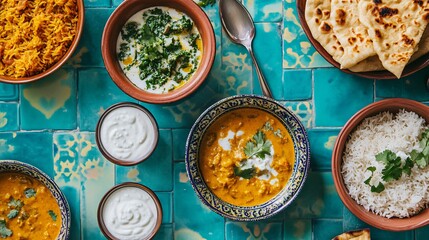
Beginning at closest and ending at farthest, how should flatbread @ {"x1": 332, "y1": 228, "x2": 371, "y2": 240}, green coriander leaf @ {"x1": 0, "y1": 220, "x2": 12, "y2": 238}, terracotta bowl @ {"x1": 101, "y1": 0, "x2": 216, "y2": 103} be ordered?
1. terracotta bowl @ {"x1": 101, "y1": 0, "x2": 216, "y2": 103}
2. flatbread @ {"x1": 332, "y1": 228, "x2": 371, "y2": 240}
3. green coriander leaf @ {"x1": 0, "y1": 220, "x2": 12, "y2": 238}

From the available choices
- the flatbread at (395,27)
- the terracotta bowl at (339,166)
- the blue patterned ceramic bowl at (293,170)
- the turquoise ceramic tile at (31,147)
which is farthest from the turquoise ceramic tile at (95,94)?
the flatbread at (395,27)

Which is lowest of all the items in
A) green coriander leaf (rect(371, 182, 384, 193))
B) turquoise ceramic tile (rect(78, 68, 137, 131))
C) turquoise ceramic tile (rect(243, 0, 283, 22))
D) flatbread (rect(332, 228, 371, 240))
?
flatbread (rect(332, 228, 371, 240))

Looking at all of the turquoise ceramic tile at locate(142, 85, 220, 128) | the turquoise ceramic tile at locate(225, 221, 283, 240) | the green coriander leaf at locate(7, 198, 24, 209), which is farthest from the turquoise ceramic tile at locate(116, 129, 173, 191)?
the green coriander leaf at locate(7, 198, 24, 209)

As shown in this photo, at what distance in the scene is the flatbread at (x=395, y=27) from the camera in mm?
3096

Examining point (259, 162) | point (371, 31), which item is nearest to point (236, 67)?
Answer: point (259, 162)

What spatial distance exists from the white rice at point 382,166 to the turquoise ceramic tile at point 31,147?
1.67 metres

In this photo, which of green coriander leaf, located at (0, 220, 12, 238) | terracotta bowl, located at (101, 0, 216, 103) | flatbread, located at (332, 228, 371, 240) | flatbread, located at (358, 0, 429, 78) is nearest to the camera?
flatbread, located at (358, 0, 429, 78)

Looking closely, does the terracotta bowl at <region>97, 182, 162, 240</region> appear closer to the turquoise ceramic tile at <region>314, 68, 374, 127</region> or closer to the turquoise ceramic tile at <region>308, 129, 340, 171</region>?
the turquoise ceramic tile at <region>308, 129, 340, 171</region>

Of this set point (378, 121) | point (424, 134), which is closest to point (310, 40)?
point (378, 121)

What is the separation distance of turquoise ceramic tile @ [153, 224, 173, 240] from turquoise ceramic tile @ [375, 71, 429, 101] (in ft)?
4.62

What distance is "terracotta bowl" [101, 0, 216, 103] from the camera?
10.5 ft

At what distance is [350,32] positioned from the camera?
10.5 feet

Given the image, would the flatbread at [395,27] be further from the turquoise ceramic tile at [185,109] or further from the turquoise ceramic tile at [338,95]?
the turquoise ceramic tile at [185,109]

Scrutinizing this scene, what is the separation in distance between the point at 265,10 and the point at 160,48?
64 cm
